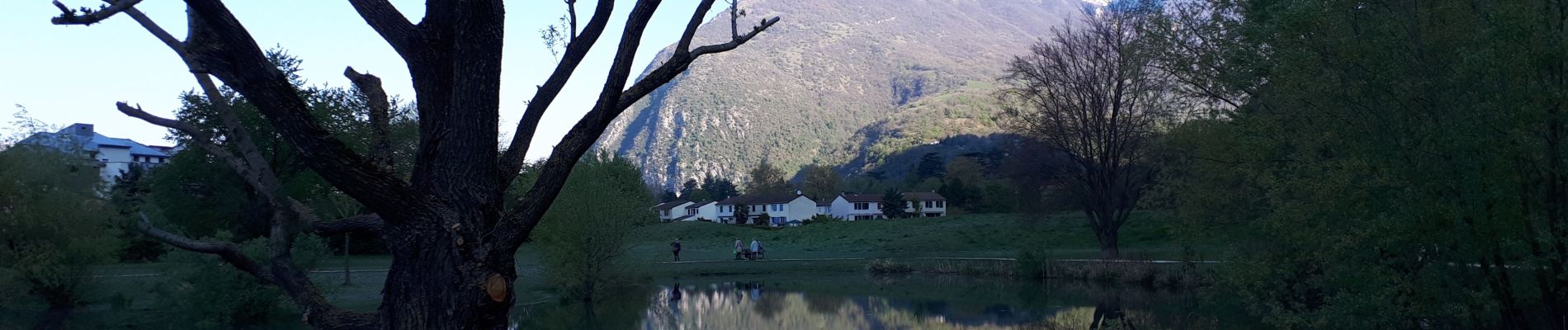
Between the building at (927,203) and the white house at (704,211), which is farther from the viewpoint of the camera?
the white house at (704,211)

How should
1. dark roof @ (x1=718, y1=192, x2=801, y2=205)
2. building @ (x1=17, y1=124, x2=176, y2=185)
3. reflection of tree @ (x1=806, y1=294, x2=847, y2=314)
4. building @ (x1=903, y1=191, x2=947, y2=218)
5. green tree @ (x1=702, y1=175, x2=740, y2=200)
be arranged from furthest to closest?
green tree @ (x1=702, y1=175, x2=740, y2=200) < dark roof @ (x1=718, y1=192, x2=801, y2=205) < building @ (x1=903, y1=191, x2=947, y2=218) < building @ (x1=17, y1=124, x2=176, y2=185) < reflection of tree @ (x1=806, y1=294, x2=847, y2=314)

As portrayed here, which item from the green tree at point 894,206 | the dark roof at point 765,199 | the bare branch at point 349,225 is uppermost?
the dark roof at point 765,199

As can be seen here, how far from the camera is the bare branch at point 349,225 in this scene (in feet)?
13.9

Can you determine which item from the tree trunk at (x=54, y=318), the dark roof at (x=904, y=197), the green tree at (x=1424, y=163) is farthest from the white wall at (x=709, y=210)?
the green tree at (x=1424, y=163)

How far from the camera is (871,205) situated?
332 feet

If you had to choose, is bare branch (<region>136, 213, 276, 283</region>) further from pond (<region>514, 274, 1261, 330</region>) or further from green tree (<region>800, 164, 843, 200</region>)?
green tree (<region>800, 164, 843, 200</region>)

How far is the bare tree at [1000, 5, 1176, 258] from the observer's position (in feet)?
106

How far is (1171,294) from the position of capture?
26188 millimetres

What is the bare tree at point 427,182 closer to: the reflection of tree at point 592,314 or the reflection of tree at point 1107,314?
the reflection of tree at point 1107,314

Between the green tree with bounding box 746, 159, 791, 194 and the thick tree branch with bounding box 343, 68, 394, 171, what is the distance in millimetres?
113635

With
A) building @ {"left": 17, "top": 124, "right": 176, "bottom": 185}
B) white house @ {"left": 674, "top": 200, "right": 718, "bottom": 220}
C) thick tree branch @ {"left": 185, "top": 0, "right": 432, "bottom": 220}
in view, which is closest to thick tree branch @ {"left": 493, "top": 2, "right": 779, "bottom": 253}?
thick tree branch @ {"left": 185, "top": 0, "right": 432, "bottom": 220}

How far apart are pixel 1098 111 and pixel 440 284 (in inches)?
1226

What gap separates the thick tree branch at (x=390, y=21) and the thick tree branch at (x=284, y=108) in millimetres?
493

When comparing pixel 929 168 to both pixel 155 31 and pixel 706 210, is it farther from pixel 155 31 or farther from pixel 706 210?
pixel 155 31
